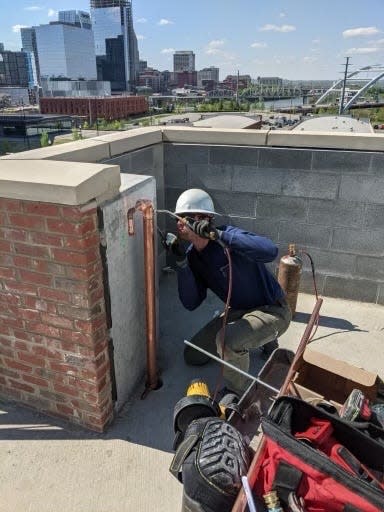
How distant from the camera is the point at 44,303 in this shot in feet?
7.75

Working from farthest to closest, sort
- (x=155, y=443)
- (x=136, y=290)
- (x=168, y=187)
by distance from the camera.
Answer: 1. (x=168, y=187)
2. (x=136, y=290)
3. (x=155, y=443)

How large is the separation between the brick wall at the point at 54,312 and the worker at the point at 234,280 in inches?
29.6

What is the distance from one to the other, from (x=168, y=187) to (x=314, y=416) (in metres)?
3.34

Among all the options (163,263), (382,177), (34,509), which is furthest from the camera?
(163,263)

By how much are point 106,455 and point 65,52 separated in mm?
176184

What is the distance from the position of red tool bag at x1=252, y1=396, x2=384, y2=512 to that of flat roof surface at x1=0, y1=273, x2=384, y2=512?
3.03ft

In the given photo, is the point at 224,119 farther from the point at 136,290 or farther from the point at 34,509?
the point at 34,509

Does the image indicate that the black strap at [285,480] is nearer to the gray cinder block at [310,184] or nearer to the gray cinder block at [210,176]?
the gray cinder block at [310,184]

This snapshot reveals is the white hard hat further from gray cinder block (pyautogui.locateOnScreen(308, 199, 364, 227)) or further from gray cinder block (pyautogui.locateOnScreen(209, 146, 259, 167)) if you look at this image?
gray cinder block (pyautogui.locateOnScreen(308, 199, 364, 227))

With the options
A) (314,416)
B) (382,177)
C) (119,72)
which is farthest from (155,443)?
(119,72)

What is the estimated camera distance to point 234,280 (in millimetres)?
2914

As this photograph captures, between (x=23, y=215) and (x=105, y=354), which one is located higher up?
(x=23, y=215)

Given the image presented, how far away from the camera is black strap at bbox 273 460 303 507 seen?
147 cm

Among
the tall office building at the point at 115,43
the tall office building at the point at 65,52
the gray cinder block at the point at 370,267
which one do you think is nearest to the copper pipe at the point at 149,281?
the gray cinder block at the point at 370,267
